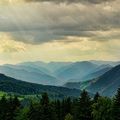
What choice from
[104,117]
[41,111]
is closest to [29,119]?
[41,111]

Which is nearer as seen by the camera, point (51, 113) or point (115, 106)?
point (115, 106)

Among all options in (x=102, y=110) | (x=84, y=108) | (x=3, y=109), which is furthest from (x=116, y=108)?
(x=3, y=109)

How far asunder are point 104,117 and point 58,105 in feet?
85.2

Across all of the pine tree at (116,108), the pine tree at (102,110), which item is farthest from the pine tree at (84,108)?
the pine tree at (116,108)

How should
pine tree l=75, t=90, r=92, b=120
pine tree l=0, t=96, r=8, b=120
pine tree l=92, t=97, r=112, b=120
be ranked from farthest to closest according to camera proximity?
pine tree l=0, t=96, r=8, b=120 < pine tree l=75, t=90, r=92, b=120 < pine tree l=92, t=97, r=112, b=120

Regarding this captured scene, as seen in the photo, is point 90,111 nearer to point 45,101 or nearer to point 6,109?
point 45,101

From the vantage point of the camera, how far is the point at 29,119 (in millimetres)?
87875

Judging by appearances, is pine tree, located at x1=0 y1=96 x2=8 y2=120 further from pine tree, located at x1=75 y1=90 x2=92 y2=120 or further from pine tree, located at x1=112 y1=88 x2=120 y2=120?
pine tree, located at x1=112 y1=88 x2=120 y2=120

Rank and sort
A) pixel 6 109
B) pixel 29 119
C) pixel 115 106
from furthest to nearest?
pixel 6 109 < pixel 29 119 < pixel 115 106

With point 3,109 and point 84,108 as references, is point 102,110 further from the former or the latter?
point 3,109

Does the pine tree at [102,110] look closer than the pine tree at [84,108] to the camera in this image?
Yes

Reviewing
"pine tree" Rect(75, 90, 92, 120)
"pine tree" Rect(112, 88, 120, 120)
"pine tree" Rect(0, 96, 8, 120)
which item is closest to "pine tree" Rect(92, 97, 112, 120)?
"pine tree" Rect(75, 90, 92, 120)

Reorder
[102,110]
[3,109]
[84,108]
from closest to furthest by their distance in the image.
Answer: [84,108], [102,110], [3,109]

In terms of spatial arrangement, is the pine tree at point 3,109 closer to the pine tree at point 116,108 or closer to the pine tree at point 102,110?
the pine tree at point 102,110
